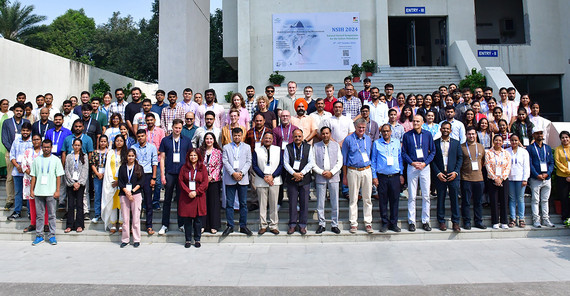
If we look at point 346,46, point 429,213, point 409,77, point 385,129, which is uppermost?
point 346,46

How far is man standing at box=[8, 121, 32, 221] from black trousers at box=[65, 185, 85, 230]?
1.07 meters

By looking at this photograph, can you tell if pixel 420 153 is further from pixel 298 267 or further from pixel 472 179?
pixel 298 267

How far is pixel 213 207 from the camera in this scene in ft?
21.6

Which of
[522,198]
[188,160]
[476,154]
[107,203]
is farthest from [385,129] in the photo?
[107,203]

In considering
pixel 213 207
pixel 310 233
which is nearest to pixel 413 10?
pixel 310 233

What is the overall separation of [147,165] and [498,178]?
6.05 m

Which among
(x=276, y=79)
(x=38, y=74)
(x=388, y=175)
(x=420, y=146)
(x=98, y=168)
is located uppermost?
(x=276, y=79)

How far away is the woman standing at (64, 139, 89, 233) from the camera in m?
6.80

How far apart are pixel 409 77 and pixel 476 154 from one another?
33.6ft

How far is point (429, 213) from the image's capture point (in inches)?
268

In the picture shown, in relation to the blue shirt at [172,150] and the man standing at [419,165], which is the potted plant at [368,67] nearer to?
the man standing at [419,165]

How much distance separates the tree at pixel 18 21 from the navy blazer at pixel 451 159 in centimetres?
2845

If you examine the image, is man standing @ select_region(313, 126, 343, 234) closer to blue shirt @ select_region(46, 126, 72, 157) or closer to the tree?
blue shirt @ select_region(46, 126, 72, 157)

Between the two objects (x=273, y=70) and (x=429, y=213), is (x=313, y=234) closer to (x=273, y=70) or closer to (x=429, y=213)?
(x=429, y=213)
